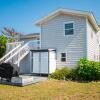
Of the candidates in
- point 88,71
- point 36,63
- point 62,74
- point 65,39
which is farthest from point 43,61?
point 88,71

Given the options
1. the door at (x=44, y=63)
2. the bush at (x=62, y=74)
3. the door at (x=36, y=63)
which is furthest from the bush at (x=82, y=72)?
the door at (x=36, y=63)

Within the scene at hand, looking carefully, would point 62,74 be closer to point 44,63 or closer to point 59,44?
point 44,63

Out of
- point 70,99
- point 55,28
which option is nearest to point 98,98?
point 70,99

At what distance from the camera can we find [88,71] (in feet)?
56.2

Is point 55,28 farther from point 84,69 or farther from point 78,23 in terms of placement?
point 84,69

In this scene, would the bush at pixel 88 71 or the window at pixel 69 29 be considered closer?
the bush at pixel 88 71

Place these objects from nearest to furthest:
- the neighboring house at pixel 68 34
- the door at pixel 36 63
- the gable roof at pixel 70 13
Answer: the gable roof at pixel 70 13, the neighboring house at pixel 68 34, the door at pixel 36 63

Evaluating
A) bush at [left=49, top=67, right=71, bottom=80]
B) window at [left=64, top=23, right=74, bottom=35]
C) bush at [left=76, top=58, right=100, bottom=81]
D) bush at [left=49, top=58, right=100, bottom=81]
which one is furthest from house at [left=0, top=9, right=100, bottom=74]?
bush at [left=76, top=58, right=100, bottom=81]

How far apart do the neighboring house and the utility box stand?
78cm

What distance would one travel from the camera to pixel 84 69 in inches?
681

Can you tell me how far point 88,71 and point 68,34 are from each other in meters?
4.61

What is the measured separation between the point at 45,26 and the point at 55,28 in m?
1.31

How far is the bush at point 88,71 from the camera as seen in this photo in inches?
668

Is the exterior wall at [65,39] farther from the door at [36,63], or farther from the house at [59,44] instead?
the door at [36,63]
